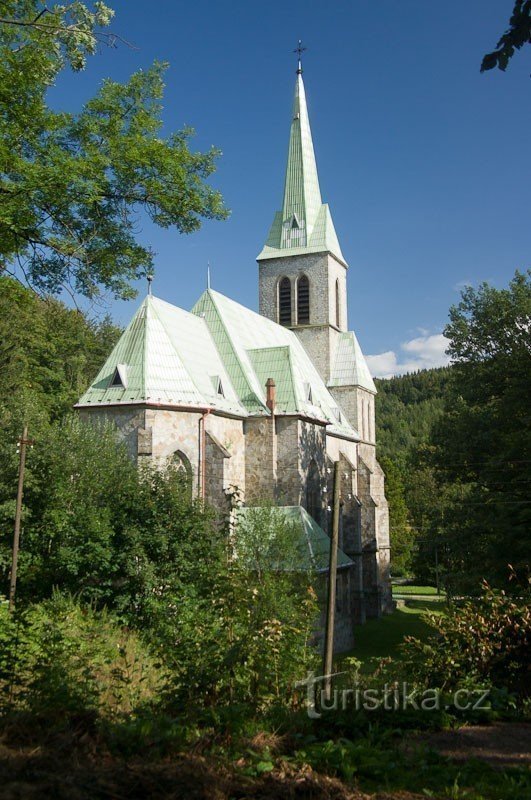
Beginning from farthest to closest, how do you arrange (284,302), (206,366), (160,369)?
1. (284,302)
2. (206,366)
3. (160,369)

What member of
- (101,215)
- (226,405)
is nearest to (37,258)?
(101,215)

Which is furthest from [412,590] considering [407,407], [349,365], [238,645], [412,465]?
[407,407]

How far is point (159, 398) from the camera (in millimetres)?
21156

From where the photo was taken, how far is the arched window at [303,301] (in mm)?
36188

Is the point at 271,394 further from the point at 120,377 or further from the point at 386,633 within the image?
the point at 386,633

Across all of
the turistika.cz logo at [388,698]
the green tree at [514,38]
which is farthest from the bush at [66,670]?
the green tree at [514,38]

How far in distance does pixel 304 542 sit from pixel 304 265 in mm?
19498

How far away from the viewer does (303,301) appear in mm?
36312

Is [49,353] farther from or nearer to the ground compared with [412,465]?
farther from the ground

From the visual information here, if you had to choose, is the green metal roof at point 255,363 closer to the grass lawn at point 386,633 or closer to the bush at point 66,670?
the grass lawn at point 386,633

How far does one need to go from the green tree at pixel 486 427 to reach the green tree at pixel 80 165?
42.6 ft

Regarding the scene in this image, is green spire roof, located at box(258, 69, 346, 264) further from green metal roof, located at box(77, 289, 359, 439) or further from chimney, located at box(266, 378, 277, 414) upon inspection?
chimney, located at box(266, 378, 277, 414)

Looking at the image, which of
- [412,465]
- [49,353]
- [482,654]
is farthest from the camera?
[412,465]

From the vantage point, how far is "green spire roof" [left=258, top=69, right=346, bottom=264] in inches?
1448
